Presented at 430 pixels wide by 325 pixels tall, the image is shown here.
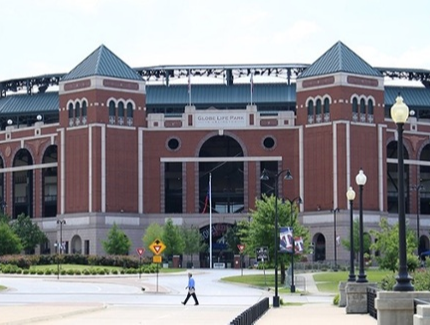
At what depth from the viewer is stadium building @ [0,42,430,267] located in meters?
142

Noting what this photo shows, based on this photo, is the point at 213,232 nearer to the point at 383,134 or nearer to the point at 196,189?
the point at 196,189

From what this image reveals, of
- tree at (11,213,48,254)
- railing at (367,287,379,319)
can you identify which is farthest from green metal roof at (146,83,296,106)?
railing at (367,287,379,319)

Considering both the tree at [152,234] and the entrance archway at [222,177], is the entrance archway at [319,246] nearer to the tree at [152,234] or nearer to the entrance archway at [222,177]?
the entrance archway at [222,177]

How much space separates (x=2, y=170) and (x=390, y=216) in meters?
47.7

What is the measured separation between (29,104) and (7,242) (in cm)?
3227

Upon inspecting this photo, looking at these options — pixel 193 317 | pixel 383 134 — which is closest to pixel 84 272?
pixel 383 134

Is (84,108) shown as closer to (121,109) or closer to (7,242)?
(121,109)

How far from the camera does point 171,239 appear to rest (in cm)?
13762

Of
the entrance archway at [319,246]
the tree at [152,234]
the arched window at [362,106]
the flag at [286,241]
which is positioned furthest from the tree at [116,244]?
the flag at [286,241]

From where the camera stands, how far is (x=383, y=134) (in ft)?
474

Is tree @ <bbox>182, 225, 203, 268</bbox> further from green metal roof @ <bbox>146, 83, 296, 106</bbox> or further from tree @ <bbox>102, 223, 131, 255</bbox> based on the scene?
green metal roof @ <bbox>146, 83, 296, 106</bbox>

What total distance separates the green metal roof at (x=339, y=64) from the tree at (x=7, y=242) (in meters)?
36.8

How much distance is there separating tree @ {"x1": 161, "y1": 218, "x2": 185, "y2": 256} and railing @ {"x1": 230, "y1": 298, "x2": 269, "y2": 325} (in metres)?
78.0

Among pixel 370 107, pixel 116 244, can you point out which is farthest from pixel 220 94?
pixel 116 244
